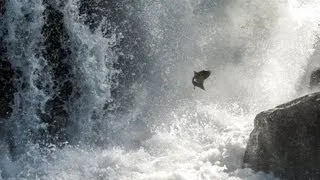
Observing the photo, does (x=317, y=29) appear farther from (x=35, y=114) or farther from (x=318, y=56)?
(x=35, y=114)

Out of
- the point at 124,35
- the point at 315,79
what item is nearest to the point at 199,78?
the point at 124,35

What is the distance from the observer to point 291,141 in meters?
8.81

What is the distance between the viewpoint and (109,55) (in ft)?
37.2

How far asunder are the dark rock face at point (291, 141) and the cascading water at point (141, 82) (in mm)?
356

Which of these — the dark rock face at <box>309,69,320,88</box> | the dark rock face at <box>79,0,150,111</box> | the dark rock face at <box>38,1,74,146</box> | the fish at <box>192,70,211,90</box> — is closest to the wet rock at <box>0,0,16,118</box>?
the dark rock face at <box>38,1,74,146</box>

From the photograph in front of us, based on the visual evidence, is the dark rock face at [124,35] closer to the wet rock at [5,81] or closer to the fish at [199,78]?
the fish at [199,78]

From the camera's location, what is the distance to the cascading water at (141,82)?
1001cm

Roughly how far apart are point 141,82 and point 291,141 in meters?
4.51

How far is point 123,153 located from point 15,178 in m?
2.41

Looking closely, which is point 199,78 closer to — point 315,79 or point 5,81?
point 315,79

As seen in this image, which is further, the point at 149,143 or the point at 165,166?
the point at 149,143

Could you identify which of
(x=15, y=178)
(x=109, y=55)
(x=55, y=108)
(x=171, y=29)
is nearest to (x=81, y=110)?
(x=55, y=108)

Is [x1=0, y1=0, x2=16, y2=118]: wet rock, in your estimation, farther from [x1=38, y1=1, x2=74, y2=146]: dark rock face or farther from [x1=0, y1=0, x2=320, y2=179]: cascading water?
[x1=38, y1=1, x2=74, y2=146]: dark rock face

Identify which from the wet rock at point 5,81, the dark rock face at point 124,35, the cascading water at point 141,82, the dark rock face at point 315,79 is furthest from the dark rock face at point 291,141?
the wet rock at point 5,81
